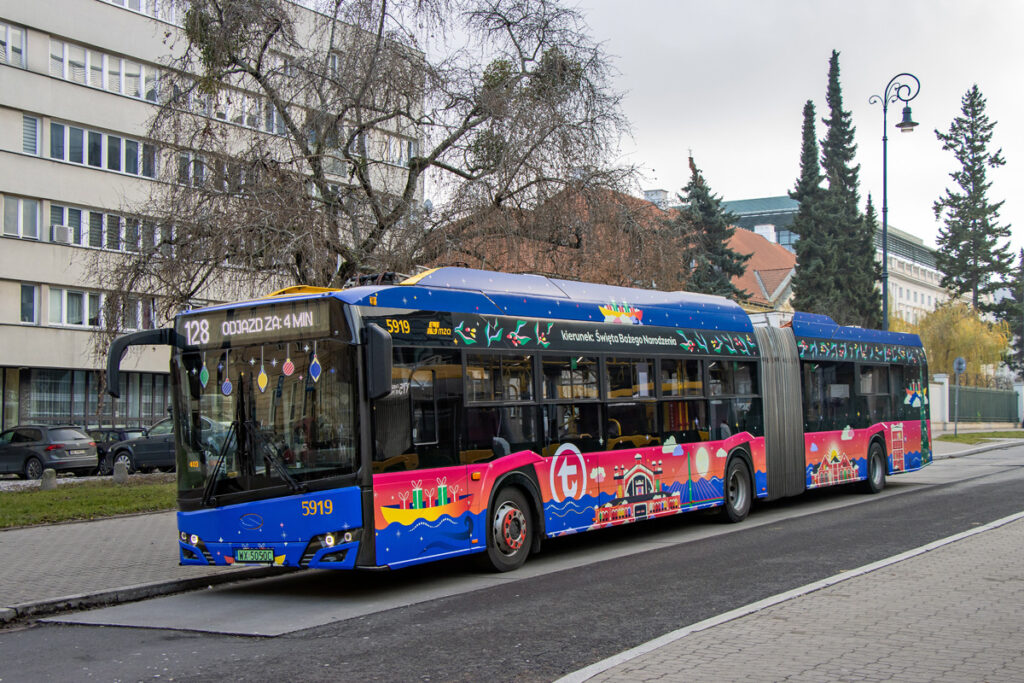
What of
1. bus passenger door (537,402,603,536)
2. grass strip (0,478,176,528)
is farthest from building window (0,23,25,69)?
bus passenger door (537,402,603,536)

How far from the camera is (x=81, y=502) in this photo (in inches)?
716

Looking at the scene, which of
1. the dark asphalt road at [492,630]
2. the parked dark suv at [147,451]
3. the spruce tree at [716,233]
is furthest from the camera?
the spruce tree at [716,233]

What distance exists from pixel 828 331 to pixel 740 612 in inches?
457

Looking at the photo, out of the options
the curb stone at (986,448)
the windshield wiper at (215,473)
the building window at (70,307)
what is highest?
the building window at (70,307)

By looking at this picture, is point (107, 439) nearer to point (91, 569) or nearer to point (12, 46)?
point (12, 46)

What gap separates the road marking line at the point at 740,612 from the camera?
6410mm

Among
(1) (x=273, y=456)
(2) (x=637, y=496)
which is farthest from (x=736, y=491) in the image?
(1) (x=273, y=456)

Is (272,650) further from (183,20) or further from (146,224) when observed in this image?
(183,20)

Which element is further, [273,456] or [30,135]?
[30,135]

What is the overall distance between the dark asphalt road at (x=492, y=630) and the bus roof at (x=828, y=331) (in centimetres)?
555

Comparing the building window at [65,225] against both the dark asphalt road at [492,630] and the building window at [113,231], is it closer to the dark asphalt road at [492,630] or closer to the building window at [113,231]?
the building window at [113,231]

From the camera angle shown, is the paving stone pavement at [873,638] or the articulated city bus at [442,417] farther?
the articulated city bus at [442,417]

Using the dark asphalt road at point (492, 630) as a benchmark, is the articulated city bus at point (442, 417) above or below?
above

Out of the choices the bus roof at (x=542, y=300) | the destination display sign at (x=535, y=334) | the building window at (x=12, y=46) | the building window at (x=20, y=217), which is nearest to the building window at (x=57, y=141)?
the building window at (x=20, y=217)
